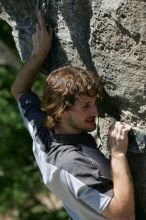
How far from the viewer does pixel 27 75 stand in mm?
2955

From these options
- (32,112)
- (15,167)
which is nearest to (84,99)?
(32,112)

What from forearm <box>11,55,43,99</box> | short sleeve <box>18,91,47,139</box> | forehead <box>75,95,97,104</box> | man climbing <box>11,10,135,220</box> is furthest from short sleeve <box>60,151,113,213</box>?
forearm <box>11,55,43,99</box>

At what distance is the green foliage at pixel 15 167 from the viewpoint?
6.03 meters

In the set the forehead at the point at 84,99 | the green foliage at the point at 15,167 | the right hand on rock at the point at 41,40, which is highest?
the right hand on rock at the point at 41,40

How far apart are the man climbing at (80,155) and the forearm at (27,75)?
285 millimetres

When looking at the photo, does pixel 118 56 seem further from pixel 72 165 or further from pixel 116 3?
pixel 72 165

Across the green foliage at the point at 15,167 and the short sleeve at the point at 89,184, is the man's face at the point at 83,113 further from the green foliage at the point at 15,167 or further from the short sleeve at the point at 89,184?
the green foliage at the point at 15,167

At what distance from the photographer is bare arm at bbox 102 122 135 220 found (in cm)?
243

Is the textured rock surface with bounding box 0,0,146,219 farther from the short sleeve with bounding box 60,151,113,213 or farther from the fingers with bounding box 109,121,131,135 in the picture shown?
the short sleeve with bounding box 60,151,113,213

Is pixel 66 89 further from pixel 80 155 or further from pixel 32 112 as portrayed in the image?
pixel 32 112

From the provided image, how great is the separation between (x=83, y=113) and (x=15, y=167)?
406 cm

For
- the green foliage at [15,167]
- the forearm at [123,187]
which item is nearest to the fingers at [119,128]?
the forearm at [123,187]

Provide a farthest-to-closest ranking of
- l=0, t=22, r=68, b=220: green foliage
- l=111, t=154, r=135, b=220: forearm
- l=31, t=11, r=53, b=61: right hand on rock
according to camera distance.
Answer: l=0, t=22, r=68, b=220: green foliage → l=31, t=11, r=53, b=61: right hand on rock → l=111, t=154, r=135, b=220: forearm

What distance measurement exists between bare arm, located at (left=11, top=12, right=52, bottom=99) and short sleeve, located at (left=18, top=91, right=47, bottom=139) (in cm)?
5
